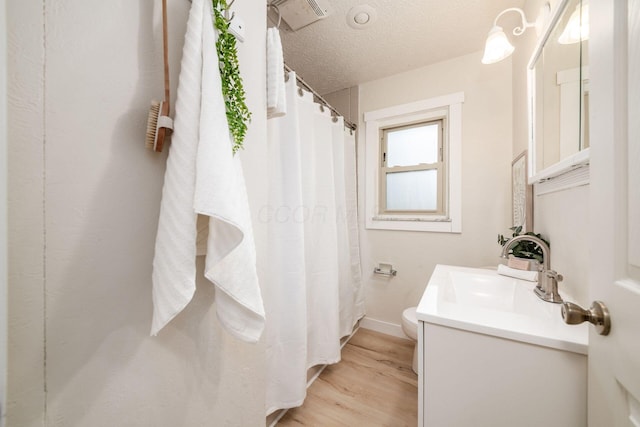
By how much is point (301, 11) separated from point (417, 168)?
1.40 meters

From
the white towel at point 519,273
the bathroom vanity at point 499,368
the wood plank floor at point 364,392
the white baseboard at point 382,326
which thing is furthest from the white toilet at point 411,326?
the bathroom vanity at point 499,368

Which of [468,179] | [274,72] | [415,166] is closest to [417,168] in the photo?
[415,166]

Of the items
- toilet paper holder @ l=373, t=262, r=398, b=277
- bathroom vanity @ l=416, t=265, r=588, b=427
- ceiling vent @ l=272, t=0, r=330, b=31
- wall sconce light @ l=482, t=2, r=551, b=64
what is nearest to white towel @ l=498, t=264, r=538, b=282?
bathroom vanity @ l=416, t=265, r=588, b=427

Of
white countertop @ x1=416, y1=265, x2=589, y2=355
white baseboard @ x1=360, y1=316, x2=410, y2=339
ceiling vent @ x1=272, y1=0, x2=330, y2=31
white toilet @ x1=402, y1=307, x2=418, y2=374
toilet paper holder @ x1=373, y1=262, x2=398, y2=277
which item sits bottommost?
white baseboard @ x1=360, y1=316, x2=410, y2=339

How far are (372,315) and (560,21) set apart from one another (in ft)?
6.96

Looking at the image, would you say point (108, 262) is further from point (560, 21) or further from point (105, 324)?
point (560, 21)

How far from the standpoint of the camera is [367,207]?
215 cm

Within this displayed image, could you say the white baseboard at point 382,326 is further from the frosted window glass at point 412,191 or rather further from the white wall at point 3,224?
the white wall at point 3,224

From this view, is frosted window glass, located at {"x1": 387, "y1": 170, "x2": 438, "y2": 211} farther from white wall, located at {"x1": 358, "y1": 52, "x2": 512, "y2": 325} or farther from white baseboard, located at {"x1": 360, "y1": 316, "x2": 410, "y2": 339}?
white baseboard, located at {"x1": 360, "y1": 316, "x2": 410, "y2": 339}

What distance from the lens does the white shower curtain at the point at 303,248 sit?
3.90ft

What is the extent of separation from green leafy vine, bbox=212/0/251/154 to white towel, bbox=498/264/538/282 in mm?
1299

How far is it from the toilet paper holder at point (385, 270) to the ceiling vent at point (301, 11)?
1.87 meters

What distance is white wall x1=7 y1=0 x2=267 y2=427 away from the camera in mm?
372

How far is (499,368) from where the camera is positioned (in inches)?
23.5
